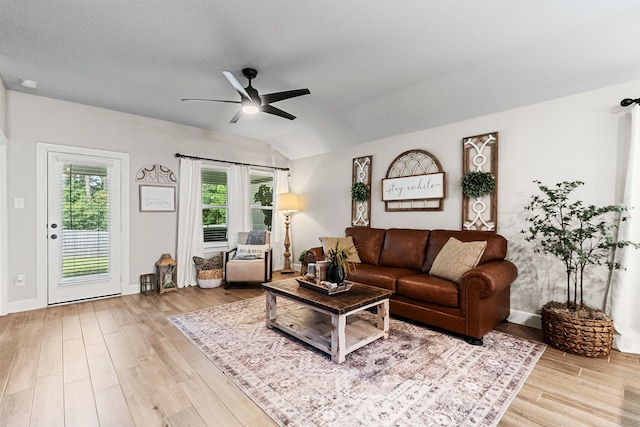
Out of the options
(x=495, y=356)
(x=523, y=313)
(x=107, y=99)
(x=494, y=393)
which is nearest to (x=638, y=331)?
(x=523, y=313)

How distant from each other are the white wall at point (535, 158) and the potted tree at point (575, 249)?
0.39ft

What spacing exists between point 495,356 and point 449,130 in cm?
268

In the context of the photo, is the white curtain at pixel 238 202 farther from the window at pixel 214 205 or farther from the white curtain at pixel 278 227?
the white curtain at pixel 278 227

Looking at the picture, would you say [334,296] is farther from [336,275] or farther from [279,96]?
[279,96]

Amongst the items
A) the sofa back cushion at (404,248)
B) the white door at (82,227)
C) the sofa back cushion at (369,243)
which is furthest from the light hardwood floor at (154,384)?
the sofa back cushion at (369,243)

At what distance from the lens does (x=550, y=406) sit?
181cm

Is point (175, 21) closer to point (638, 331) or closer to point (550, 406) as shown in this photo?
point (550, 406)

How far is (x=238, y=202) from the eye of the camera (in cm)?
537

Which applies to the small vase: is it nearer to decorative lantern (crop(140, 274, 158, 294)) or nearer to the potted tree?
the potted tree

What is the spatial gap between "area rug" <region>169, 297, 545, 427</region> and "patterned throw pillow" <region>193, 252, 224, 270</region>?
175 cm

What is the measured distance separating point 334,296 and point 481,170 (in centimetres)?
241

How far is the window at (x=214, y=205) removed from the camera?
16.8 ft

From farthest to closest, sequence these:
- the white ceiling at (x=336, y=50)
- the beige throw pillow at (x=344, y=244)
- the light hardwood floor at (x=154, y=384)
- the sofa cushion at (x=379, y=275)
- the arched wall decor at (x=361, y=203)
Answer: the arched wall decor at (x=361, y=203), the beige throw pillow at (x=344, y=244), the sofa cushion at (x=379, y=275), the white ceiling at (x=336, y=50), the light hardwood floor at (x=154, y=384)

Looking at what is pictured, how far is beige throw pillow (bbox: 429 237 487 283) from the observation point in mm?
2898
